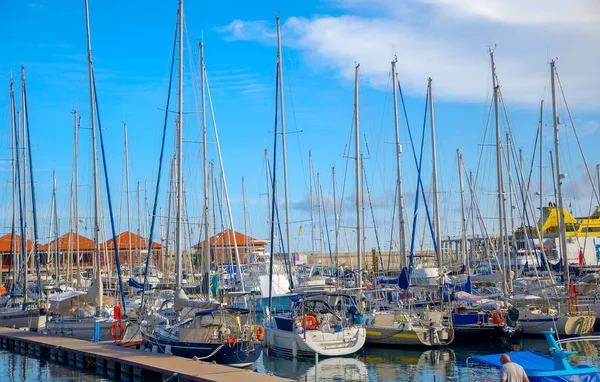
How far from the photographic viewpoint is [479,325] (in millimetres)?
31938

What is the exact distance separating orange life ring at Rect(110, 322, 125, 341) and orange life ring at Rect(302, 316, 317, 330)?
28.0ft

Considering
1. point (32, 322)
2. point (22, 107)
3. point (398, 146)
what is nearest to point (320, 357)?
point (398, 146)

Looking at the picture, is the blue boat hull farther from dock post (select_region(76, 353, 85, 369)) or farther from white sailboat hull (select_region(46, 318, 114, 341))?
white sailboat hull (select_region(46, 318, 114, 341))

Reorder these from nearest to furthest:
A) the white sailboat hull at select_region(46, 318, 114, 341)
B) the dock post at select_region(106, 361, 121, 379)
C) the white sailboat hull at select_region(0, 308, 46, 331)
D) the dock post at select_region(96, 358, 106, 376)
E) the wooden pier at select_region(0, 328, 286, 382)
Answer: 1. the wooden pier at select_region(0, 328, 286, 382)
2. the dock post at select_region(106, 361, 121, 379)
3. the dock post at select_region(96, 358, 106, 376)
4. the white sailboat hull at select_region(46, 318, 114, 341)
5. the white sailboat hull at select_region(0, 308, 46, 331)

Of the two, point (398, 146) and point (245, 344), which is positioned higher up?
point (398, 146)

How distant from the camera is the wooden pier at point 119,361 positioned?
21.4 metres

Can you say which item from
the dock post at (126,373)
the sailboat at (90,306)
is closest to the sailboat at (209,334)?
the dock post at (126,373)

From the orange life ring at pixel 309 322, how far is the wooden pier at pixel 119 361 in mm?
5472

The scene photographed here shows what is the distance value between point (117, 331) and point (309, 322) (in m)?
8.92

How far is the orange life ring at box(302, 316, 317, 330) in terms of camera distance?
2773 centimetres

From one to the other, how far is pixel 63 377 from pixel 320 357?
33.6 ft

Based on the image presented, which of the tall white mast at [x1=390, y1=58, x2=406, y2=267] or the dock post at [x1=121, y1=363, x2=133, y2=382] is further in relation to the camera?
the tall white mast at [x1=390, y1=58, x2=406, y2=267]

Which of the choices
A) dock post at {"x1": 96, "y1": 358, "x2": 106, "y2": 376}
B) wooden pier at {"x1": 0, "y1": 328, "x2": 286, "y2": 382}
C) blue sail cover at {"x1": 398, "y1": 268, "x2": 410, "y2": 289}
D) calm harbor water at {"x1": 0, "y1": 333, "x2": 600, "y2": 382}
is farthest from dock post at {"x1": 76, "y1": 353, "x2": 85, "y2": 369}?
blue sail cover at {"x1": 398, "y1": 268, "x2": 410, "y2": 289}

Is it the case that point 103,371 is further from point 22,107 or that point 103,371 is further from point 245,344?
point 22,107
